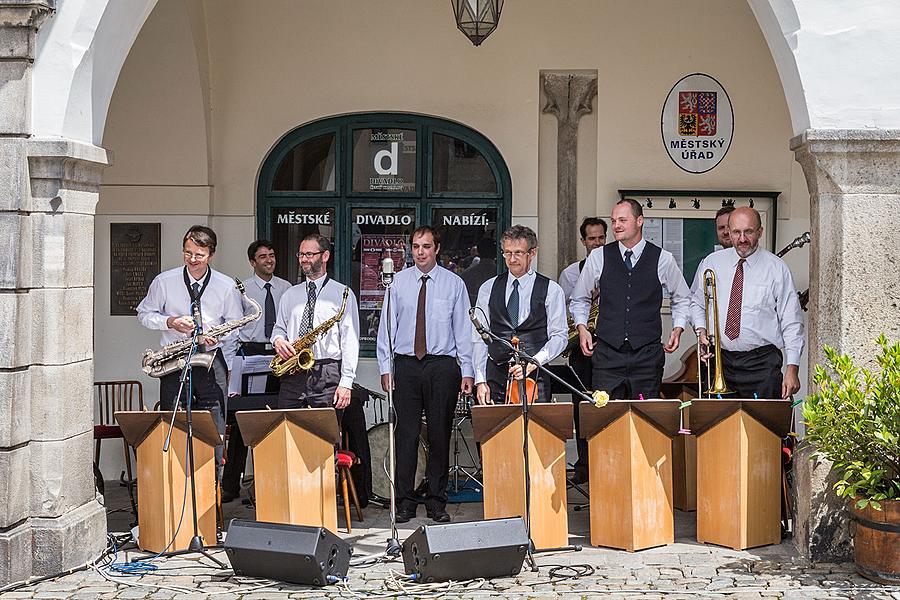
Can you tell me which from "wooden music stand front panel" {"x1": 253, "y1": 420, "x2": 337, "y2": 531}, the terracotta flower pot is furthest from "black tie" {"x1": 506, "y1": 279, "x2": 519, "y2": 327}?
the terracotta flower pot

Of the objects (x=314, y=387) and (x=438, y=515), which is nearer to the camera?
(x=314, y=387)

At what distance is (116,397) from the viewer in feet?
31.9

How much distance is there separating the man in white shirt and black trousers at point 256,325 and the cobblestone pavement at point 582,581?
1616 mm

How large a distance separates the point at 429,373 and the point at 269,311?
1860 millimetres

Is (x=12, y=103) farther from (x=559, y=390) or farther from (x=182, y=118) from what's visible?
(x=559, y=390)

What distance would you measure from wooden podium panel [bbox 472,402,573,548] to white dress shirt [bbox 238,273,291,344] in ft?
8.64

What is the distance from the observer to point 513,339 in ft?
23.2

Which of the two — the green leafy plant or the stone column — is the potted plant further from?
the stone column

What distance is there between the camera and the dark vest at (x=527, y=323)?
747 centimetres

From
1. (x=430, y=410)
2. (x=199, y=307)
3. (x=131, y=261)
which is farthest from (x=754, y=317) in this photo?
(x=131, y=261)

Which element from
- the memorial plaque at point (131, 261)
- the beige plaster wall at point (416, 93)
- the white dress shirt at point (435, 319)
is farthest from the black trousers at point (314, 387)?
the memorial plaque at point (131, 261)

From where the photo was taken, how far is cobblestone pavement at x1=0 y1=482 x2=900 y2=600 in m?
6.11

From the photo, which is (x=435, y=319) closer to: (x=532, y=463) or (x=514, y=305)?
(x=514, y=305)

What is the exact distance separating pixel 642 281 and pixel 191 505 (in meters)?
3.30
